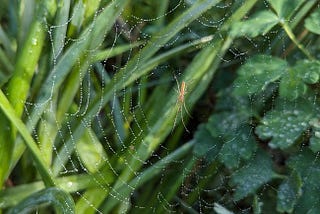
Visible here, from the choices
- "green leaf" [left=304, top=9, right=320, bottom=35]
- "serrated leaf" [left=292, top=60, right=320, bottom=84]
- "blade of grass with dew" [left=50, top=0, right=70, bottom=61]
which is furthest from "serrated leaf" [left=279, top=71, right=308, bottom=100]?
"blade of grass with dew" [left=50, top=0, right=70, bottom=61]

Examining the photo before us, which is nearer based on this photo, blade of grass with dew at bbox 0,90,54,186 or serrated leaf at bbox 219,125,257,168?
blade of grass with dew at bbox 0,90,54,186

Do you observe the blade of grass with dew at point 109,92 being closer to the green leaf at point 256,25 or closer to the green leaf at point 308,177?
the green leaf at point 256,25

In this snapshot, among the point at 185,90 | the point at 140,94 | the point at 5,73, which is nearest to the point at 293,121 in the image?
the point at 185,90

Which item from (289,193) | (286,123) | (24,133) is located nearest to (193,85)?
(286,123)

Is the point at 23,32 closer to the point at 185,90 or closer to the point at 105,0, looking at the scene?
the point at 105,0

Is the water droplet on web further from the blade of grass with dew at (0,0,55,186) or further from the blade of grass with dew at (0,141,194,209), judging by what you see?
the blade of grass with dew at (0,141,194,209)

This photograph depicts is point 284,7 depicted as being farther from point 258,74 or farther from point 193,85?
point 193,85
